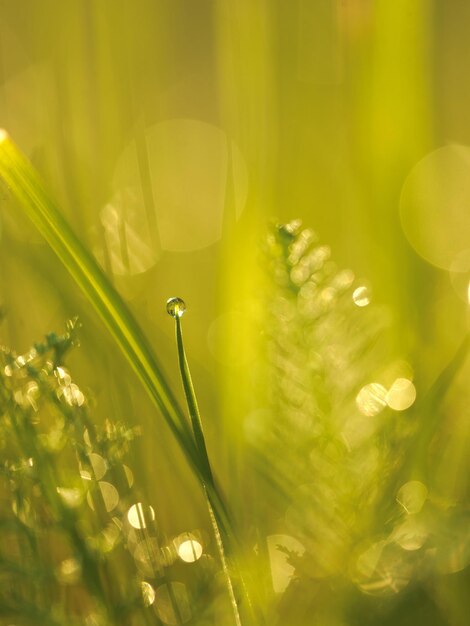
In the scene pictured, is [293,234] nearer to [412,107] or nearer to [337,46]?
[412,107]

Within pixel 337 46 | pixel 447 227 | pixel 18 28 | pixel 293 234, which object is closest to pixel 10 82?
pixel 18 28

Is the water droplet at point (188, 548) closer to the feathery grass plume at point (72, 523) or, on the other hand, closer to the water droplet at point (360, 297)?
the feathery grass plume at point (72, 523)

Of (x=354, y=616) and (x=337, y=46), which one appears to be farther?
(x=337, y=46)

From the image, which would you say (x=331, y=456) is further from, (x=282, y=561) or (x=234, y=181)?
(x=234, y=181)

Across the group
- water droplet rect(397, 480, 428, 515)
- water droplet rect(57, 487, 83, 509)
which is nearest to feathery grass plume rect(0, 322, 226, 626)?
water droplet rect(57, 487, 83, 509)

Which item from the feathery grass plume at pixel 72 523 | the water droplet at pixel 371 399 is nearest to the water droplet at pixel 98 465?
the feathery grass plume at pixel 72 523

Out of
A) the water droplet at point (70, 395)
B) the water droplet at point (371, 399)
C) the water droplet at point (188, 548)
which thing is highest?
the water droplet at point (70, 395)

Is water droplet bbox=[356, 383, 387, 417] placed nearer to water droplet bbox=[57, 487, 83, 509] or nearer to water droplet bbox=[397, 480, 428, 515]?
water droplet bbox=[397, 480, 428, 515]

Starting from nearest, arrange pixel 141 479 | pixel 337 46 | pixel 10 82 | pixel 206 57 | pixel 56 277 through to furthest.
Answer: pixel 141 479
pixel 56 277
pixel 337 46
pixel 10 82
pixel 206 57
